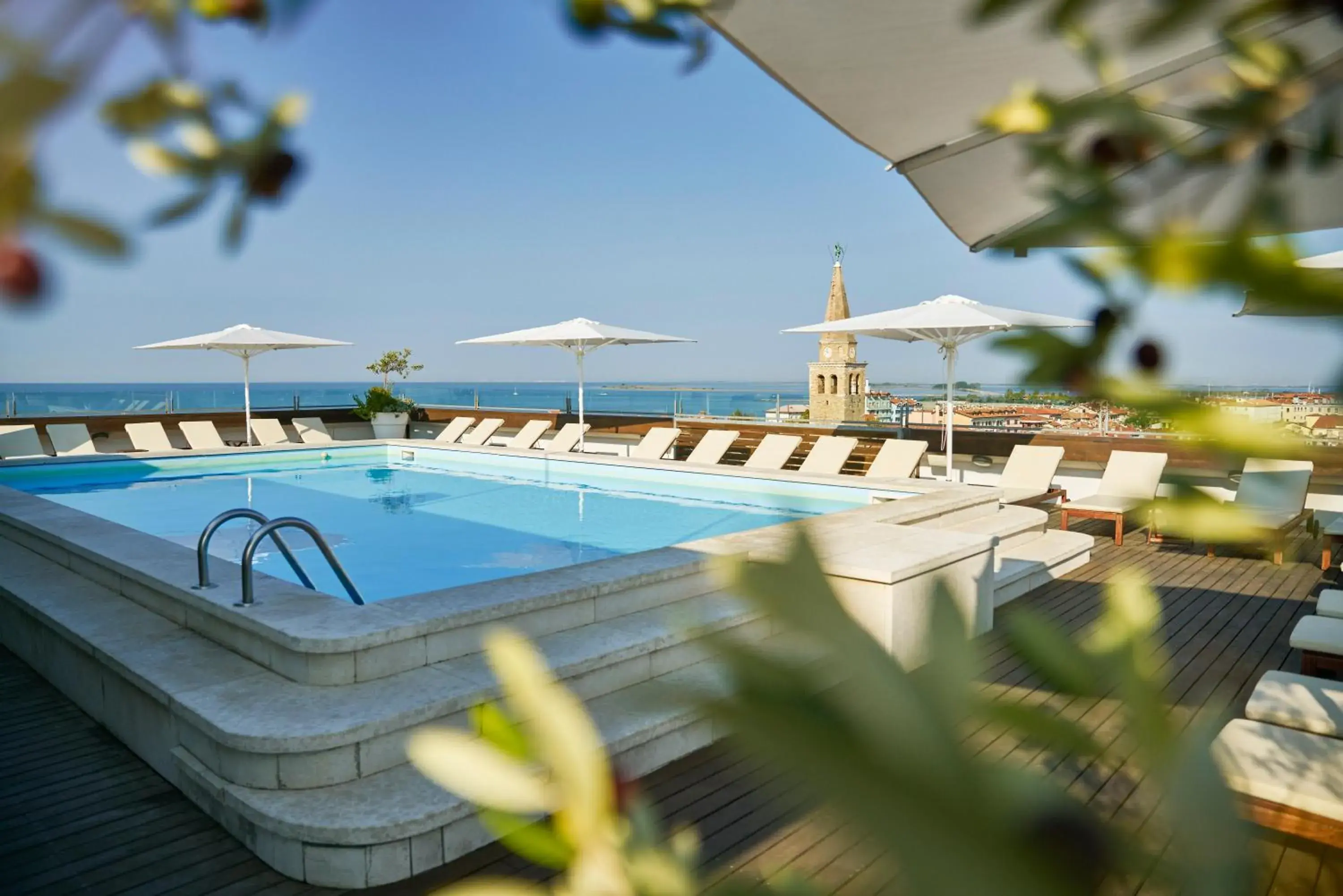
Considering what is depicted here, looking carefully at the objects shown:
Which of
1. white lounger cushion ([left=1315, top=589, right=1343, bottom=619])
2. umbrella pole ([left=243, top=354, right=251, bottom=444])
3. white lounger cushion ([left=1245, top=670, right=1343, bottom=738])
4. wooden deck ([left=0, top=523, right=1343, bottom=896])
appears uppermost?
umbrella pole ([left=243, top=354, right=251, bottom=444])

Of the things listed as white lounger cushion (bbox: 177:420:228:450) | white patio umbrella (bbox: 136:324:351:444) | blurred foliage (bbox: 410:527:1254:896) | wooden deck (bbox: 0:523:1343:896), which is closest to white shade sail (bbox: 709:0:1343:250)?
blurred foliage (bbox: 410:527:1254:896)

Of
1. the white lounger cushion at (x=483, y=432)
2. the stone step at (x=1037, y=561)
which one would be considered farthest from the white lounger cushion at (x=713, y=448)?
the stone step at (x=1037, y=561)

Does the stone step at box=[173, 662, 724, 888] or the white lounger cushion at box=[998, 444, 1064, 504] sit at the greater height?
the white lounger cushion at box=[998, 444, 1064, 504]

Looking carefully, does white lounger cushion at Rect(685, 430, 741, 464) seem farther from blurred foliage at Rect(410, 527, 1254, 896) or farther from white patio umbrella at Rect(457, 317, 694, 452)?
blurred foliage at Rect(410, 527, 1254, 896)

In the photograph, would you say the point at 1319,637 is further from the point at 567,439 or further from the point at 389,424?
the point at 389,424

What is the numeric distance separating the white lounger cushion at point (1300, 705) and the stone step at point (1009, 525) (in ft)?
11.2

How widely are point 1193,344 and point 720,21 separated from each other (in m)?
1.98

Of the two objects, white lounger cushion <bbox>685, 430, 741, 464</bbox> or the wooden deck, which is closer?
the wooden deck

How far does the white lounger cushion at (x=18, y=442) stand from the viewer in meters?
12.6

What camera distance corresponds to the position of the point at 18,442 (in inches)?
503

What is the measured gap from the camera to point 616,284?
56.7m

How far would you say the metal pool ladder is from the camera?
436 cm

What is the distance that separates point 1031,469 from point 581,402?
22.3ft

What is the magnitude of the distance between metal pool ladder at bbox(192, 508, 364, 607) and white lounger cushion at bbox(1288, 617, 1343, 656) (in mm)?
5034
